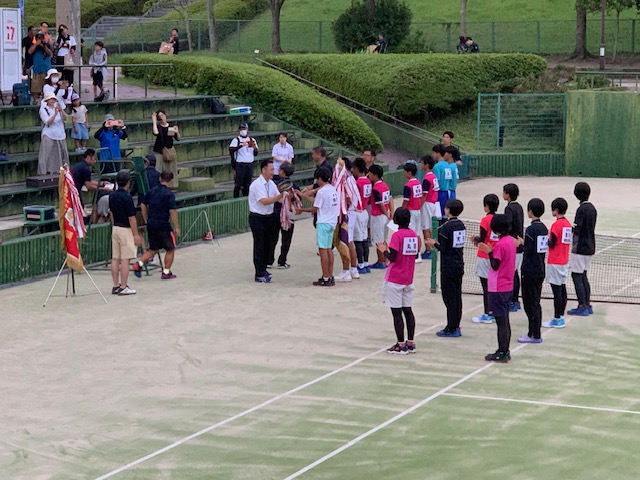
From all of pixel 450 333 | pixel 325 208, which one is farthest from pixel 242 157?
pixel 450 333

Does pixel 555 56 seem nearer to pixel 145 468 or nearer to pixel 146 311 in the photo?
pixel 146 311

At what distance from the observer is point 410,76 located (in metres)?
37.2

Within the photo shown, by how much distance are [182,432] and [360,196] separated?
27.2 feet

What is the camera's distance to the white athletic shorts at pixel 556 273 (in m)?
15.5

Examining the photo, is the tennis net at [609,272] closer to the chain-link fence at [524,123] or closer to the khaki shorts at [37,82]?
the khaki shorts at [37,82]

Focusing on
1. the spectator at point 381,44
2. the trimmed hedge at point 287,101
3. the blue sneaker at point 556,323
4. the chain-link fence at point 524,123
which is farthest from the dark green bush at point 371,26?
the blue sneaker at point 556,323

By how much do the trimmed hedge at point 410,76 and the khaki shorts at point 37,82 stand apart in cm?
1296

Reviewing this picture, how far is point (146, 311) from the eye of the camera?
16703 millimetres

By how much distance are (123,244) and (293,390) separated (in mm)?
5397

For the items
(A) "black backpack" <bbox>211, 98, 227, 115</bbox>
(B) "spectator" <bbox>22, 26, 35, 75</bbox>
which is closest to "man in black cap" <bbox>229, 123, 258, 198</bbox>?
(A) "black backpack" <bbox>211, 98, 227, 115</bbox>

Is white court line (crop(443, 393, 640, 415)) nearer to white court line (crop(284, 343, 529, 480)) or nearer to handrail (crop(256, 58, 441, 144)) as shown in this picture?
white court line (crop(284, 343, 529, 480))

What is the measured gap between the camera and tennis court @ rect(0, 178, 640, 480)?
35.4 feet

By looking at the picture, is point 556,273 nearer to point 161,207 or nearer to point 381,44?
point 161,207

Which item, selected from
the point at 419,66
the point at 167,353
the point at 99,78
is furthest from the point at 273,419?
the point at 419,66
